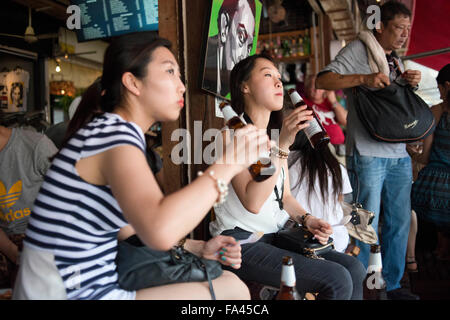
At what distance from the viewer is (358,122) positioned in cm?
251

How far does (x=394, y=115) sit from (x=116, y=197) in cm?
199

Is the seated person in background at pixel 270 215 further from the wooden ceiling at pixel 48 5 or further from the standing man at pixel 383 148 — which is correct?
the wooden ceiling at pixel 48 5

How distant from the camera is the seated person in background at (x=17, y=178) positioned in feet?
6.46

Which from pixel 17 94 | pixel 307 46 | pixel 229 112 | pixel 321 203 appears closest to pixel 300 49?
pixel 307 46

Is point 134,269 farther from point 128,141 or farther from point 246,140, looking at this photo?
point 246,140

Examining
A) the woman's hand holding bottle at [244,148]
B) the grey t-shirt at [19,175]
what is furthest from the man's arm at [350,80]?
the grey t-shirt at [19,175]

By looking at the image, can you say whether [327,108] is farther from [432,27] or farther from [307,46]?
[307,46]

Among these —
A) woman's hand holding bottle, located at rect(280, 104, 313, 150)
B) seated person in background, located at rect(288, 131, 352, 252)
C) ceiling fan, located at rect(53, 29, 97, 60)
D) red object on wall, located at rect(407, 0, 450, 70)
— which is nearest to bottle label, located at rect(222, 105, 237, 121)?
woman's hand holding bottle, located at rect(280, 104, 313, 150)

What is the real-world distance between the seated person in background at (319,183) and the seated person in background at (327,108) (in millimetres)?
2132

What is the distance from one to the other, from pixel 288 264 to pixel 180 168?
114cm

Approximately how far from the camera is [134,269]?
1.11m

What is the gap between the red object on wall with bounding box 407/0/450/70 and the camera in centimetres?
396

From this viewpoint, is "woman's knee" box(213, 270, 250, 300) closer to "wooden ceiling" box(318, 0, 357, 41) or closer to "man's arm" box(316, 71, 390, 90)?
"man's arm" box(316, 71, 390, 90)

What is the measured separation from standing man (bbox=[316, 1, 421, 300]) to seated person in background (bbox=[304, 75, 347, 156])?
5.59 feet
